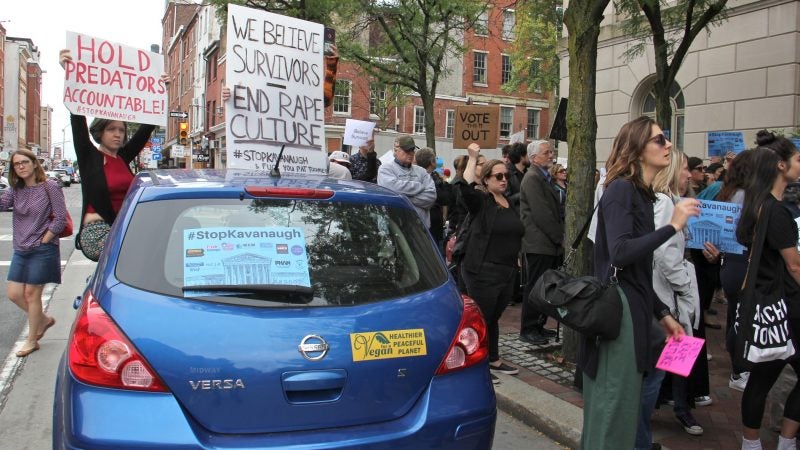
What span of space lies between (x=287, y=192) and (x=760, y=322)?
2.60 m

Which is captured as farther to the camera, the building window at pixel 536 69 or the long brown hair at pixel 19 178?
the building window at pixel 536 69

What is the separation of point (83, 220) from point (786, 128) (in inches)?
493

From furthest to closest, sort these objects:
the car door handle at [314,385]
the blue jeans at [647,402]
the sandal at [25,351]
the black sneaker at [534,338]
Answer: the black sneaker at [534,338] < the sandal at [25,351] < the blue jeans at [647,402] < the car door handle at [314,385]

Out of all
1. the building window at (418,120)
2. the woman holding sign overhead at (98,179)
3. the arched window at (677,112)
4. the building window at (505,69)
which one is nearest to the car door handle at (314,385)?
the woman holding sign overhead at (98,179)

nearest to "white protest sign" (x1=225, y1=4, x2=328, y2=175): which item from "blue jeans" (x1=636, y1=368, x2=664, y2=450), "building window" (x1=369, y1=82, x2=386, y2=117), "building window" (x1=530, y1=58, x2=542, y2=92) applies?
"blue jeans" (x1=636, y1=368, x2=664, y2=450)

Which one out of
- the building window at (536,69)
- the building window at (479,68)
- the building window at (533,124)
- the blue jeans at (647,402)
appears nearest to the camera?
the blue jeans at (647,402)

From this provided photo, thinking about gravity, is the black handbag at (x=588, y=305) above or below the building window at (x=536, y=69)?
below

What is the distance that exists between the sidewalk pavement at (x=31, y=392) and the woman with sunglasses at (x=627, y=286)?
3.28 m

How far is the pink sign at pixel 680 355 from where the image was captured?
3039 millimetres

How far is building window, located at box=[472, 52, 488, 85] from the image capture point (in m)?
44.7

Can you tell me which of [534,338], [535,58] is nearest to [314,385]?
[534,338]

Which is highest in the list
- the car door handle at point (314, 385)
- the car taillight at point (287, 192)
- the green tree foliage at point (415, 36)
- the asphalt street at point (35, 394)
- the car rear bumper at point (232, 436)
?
the green tree foliage at point (415, 36)

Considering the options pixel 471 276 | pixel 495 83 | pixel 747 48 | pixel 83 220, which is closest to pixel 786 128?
pixel 747 48

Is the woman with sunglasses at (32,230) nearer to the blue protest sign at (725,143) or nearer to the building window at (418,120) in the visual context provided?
the blue protest sign at (725,143)
